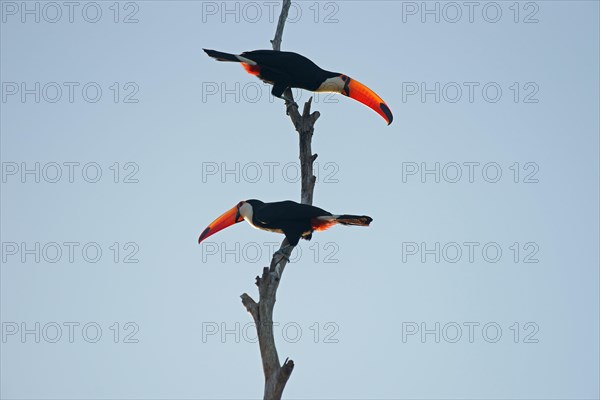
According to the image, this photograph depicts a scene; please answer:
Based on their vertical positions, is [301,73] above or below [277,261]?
above

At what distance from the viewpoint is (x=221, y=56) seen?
11.9m

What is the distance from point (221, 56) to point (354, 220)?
2.78 meters

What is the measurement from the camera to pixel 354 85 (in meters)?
12.7

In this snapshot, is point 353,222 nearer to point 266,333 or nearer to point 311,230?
point 311,230

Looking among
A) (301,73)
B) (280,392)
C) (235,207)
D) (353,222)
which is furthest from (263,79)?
(280,392)

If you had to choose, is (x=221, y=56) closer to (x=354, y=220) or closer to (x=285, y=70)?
(x=285, y=70)

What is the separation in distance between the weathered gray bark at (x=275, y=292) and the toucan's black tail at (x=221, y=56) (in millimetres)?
1065

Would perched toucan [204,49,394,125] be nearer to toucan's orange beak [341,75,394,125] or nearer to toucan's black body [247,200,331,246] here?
toucan's orange beak [341,75,394,125]

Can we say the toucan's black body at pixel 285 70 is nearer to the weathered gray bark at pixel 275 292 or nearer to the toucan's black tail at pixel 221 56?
the toucan's black tail at pixel 221 56

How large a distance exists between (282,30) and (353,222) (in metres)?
3.23

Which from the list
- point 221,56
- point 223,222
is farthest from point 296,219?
point 221,56

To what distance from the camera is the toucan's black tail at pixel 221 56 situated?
38.7ft

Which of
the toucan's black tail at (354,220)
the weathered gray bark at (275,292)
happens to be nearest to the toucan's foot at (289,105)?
the weathered gray bark at (275,292)

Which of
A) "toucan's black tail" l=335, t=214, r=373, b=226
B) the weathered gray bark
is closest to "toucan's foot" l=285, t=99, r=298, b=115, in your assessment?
the weathered gray bark
